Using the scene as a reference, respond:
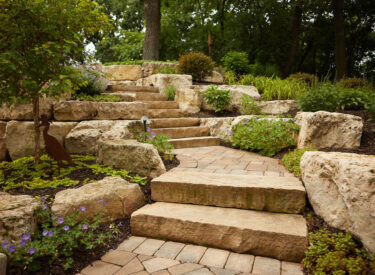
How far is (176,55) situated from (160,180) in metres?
13.7

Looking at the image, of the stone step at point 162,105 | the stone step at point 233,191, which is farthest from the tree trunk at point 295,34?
the stone step at point 233,191

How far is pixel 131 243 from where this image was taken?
2182 mm

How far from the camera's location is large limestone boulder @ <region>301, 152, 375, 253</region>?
1681mm

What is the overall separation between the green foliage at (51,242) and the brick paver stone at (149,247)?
0.97 ft

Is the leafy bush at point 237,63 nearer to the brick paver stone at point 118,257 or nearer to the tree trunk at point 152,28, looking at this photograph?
the tree trunk at point 152,28

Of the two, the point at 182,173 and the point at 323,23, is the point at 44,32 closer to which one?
the point at 182,173

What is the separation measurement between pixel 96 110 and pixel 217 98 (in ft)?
10.2

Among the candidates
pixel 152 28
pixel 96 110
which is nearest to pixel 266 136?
pixel 96 110

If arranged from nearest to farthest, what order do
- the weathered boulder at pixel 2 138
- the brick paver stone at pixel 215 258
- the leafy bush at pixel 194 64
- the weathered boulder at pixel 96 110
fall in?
1. the brick paver stone at pixel 215 258
2. the weathered boulder at pixel 2 138
3. the weathered boulder at pixel 96 110
4. the leafy bush at pixel 194 64

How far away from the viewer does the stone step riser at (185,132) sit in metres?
4.98

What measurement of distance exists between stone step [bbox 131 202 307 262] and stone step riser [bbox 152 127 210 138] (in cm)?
263

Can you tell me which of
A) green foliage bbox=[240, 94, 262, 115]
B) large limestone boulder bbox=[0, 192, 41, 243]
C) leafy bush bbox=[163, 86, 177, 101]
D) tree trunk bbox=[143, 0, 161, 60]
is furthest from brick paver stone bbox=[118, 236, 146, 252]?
tree trunk bbox=[143, 0, 161, 60]

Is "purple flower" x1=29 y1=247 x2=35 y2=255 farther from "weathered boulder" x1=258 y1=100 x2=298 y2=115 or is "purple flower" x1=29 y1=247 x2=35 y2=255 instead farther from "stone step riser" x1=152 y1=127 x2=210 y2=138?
"weathered boulder" x1=258 y1=100 x2=298 y2=115

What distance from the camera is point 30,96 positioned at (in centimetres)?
280
